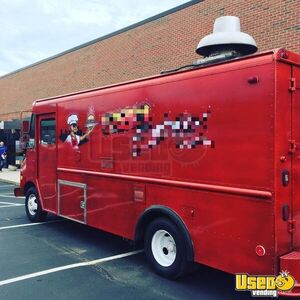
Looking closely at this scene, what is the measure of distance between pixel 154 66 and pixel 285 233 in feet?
44.5

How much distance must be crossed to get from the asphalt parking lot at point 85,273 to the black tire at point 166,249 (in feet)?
0.50

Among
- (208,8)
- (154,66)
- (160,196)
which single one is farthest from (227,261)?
(154,66)

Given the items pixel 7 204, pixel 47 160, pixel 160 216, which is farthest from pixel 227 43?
pixel 7 204

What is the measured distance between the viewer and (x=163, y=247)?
552 centimetres

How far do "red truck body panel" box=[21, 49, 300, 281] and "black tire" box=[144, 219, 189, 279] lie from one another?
219 mm

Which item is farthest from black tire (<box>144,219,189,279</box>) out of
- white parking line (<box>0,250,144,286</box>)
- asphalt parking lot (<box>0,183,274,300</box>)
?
white parking line (<box>0,250,144,286</box>)

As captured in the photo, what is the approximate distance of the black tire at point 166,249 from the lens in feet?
16.8

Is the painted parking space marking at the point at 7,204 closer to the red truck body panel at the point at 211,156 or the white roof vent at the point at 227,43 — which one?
the red truck body panel at the point at 211,156

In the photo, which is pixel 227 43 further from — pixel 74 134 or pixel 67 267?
pixel 67 267

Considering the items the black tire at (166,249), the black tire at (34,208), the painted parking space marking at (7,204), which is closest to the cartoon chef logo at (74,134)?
the black tire at (34,208)

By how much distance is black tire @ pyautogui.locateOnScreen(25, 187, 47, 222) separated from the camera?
8789 mm

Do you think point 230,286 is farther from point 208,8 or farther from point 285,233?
point 208,8

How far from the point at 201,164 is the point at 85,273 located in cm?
231

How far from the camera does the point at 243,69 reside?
441 cm
